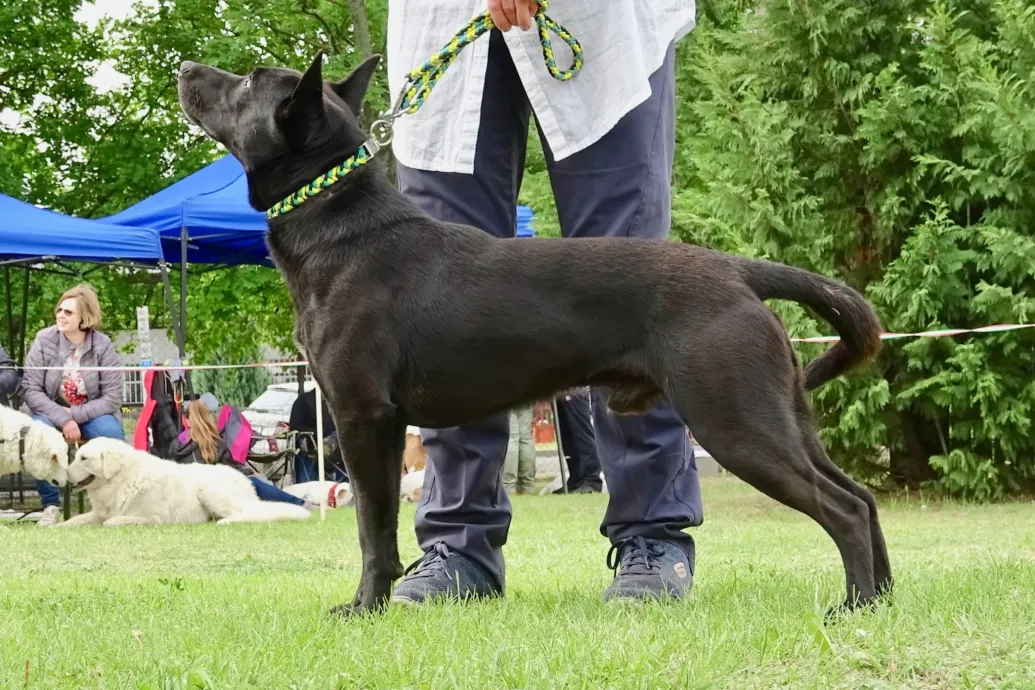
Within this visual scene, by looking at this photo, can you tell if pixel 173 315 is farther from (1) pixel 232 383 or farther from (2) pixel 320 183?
(2) pixel 320 183

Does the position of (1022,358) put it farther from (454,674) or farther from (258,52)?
(258,52)

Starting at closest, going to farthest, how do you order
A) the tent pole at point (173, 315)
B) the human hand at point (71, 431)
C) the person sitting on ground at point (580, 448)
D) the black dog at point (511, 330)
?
the black dog at point (511, 330) < the human hand at point (71, 431) < the person sitting on ground at point (580, 448) < the tent pole at point (173, 315)

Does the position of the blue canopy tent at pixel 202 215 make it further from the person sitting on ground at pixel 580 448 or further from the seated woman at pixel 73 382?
the seated woman at pixel 73 382

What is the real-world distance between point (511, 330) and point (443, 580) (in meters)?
0.90

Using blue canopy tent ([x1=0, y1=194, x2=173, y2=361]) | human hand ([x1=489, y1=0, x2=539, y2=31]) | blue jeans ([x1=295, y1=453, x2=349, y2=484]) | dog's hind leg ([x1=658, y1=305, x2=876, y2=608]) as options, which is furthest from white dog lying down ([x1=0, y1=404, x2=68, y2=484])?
dog's hind leg ([x1=658, y1=305, x2=876, y2=608])

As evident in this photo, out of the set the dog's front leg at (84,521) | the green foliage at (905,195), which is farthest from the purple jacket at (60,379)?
the green foliage at (905,195)

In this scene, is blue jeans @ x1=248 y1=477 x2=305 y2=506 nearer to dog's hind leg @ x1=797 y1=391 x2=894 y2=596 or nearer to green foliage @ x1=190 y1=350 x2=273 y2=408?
green foliage @ x1=190 y1=350 x2=273 y2=408

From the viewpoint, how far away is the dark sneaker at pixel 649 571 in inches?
131

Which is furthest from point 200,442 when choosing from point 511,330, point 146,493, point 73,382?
point 511,330

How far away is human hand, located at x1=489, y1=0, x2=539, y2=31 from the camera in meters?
3.38

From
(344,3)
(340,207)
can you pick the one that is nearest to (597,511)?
(340,207)

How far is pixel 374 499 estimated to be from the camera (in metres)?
3.18

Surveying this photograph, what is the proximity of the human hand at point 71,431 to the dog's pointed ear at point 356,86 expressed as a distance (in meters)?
7.13

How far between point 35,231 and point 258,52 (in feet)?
37.7
